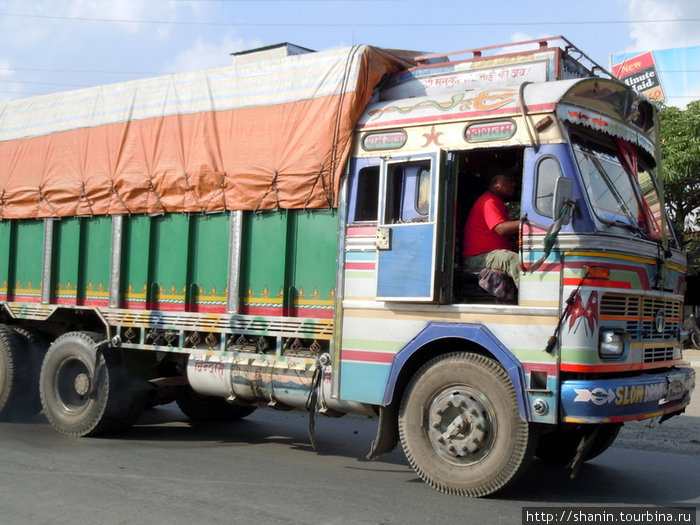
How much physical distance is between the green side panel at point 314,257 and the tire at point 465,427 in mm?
1260

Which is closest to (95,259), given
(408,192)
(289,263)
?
(289,263)

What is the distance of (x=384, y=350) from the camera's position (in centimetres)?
635

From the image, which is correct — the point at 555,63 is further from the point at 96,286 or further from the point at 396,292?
the point at 96,286

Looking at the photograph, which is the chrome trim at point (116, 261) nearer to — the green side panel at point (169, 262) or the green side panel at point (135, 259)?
the green side panel at point (135, 259)

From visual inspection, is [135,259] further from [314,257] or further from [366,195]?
[366,195]

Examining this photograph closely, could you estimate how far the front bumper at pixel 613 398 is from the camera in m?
5.39

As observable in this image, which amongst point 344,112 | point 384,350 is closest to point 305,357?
point 384,350

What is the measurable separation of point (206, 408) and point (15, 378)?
222cm

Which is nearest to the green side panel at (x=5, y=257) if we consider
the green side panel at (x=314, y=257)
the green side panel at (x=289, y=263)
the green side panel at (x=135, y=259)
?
the green side panel at (x=135, y=259)

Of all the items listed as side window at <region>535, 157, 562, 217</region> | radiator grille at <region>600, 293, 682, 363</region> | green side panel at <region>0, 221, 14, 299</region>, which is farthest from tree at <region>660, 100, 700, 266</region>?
green side panel at <region>0, 221, 14, 299</region>

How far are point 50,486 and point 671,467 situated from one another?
558 centimetres

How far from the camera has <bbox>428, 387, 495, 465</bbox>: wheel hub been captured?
5.80 metres

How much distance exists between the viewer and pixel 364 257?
21.6 feet

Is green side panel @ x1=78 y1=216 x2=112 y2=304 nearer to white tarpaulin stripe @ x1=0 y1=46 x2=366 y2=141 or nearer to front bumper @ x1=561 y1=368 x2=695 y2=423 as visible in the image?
white tarpaulin stripe @ x1=0 y1=46 x2=366 y2=141
